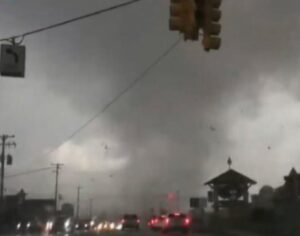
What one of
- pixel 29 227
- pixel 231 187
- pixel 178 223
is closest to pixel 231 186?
pixel 231 187

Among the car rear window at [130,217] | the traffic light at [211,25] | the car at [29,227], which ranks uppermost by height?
the traffic light at [211,25]

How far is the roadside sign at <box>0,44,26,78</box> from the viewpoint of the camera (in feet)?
61.5

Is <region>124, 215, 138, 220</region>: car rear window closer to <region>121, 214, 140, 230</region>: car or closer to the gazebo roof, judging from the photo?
<region>121, 214, 140, 230</region>: car

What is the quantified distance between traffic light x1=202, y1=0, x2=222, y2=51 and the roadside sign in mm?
Answer: 5831

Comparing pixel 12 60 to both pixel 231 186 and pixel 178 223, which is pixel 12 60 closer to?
pixel 178 223

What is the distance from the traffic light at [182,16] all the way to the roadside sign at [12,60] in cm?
555

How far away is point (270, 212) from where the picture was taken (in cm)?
4388

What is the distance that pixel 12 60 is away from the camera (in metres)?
19.0

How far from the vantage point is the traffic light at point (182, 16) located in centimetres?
1484

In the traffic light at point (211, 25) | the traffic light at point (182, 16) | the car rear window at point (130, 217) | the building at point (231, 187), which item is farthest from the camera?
the car rear window at point (130, 217)

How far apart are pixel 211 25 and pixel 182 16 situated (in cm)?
71

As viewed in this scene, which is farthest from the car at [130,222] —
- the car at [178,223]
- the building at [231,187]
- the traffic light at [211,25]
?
the traffic light at [211,25]

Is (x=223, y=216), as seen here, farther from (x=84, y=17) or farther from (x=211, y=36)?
(x=211, y=36)

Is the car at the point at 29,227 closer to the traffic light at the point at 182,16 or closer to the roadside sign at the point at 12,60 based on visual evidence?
the roadside sign at the point at 12,60
